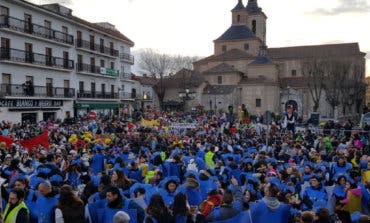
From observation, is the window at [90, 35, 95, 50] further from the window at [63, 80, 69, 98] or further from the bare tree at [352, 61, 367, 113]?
the bare tree at [352, 61, 367, 113]

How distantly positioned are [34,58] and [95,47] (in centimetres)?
1089

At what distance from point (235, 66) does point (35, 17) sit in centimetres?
3578

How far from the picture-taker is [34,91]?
33.1 m

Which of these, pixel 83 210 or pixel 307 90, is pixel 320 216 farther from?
pixel 307 90

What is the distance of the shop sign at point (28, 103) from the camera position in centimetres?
2953

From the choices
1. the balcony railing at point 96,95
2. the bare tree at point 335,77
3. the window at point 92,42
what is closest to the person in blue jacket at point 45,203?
the balcony railing at point 96,95

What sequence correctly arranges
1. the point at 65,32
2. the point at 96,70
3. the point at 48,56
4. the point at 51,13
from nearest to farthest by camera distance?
the point at 51,13 < the point at 48,56 < the point at 65,32 < the point at 96,70

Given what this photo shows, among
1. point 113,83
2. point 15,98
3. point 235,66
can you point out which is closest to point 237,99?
point 235,66

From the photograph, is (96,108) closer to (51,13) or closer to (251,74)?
(51,13)

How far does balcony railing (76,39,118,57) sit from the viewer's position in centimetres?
4090

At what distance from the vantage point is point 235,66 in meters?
62.2

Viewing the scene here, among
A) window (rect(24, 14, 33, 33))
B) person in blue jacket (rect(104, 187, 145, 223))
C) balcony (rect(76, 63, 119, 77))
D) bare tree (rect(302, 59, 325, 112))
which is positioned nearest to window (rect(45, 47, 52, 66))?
window (rect(24, 14, 33, 33))

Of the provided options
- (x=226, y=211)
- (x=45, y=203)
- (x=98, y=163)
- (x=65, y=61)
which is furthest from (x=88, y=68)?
(x=226, y=211)

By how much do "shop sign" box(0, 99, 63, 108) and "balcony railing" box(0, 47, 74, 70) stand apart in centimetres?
338
